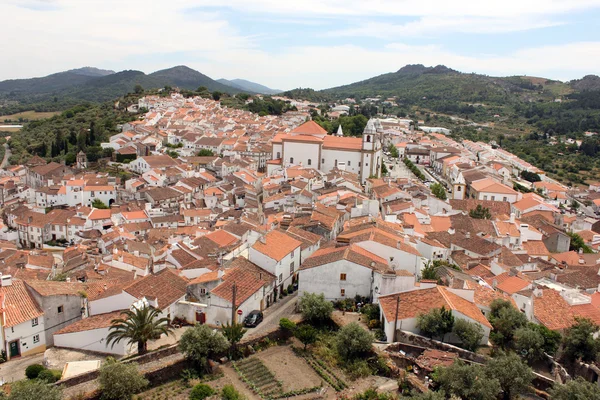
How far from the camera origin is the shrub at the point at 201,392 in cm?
1548

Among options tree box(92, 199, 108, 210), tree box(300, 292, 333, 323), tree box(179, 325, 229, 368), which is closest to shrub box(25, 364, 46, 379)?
tree box(179, 325, 229, 368)

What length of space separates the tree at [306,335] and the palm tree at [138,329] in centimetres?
485

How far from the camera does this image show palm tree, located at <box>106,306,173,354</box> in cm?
1745

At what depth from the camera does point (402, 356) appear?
1730cm

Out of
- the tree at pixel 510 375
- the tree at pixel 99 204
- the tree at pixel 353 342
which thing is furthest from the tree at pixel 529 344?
the tree at pixel 99 204

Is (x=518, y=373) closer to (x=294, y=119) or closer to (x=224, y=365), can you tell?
(x=224, y=365)

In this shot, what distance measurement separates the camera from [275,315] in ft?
70.4

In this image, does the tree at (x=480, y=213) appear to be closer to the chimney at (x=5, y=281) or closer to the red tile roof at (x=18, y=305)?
the red tile roof at (x=18, y=305)

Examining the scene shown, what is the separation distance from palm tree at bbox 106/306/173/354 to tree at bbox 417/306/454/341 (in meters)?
9.32

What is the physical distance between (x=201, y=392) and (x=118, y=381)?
2.51 m

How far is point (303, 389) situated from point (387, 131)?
81694 millimetres

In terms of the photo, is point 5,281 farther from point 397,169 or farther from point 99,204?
point 397,169

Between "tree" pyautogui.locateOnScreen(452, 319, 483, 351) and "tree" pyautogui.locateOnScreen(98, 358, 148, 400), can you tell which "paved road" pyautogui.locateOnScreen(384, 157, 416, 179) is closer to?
"tree" pyautogui.locateOnScreen(452, 319, 483, 351)

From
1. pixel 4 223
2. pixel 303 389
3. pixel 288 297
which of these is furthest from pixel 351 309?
pixel 4 223
